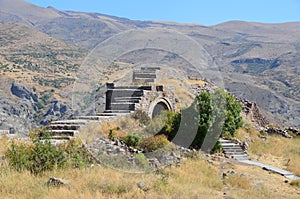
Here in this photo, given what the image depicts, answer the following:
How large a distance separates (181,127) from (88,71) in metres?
17.1

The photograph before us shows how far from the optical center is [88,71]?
103 ft

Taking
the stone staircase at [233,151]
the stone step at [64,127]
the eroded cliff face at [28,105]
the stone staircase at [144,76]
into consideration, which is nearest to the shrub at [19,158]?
the stone step at [64,127]

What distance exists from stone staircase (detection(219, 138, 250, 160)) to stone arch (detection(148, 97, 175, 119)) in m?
4.19

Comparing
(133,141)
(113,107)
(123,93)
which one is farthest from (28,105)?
(133,141)

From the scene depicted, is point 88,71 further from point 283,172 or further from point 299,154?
point 283,172

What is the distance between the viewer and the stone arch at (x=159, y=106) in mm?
19531

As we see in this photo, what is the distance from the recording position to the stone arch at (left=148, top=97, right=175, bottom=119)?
19.5 meters

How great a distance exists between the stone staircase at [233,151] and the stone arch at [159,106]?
419cm

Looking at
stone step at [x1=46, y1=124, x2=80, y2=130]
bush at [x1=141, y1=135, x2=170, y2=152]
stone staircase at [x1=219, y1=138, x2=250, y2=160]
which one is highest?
stone step at [x1=46, y1=124, x2=80, y2=130]

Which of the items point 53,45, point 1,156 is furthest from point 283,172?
point 53,45

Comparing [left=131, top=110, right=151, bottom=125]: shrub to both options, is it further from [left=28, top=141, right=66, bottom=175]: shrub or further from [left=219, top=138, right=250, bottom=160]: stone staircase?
[left=28, top=141, right=66, bottom=175]: shrub

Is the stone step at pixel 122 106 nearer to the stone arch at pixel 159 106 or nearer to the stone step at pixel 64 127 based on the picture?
the stone arch at pixel 159 106

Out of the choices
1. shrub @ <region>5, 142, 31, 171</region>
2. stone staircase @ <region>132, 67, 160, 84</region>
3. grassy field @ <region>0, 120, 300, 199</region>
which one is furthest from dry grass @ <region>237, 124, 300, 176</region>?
shrub @ <region>5, 142, 31, 171</region>

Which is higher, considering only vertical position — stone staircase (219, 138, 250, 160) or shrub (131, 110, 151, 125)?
shrub (131, 110, 151, 125)
